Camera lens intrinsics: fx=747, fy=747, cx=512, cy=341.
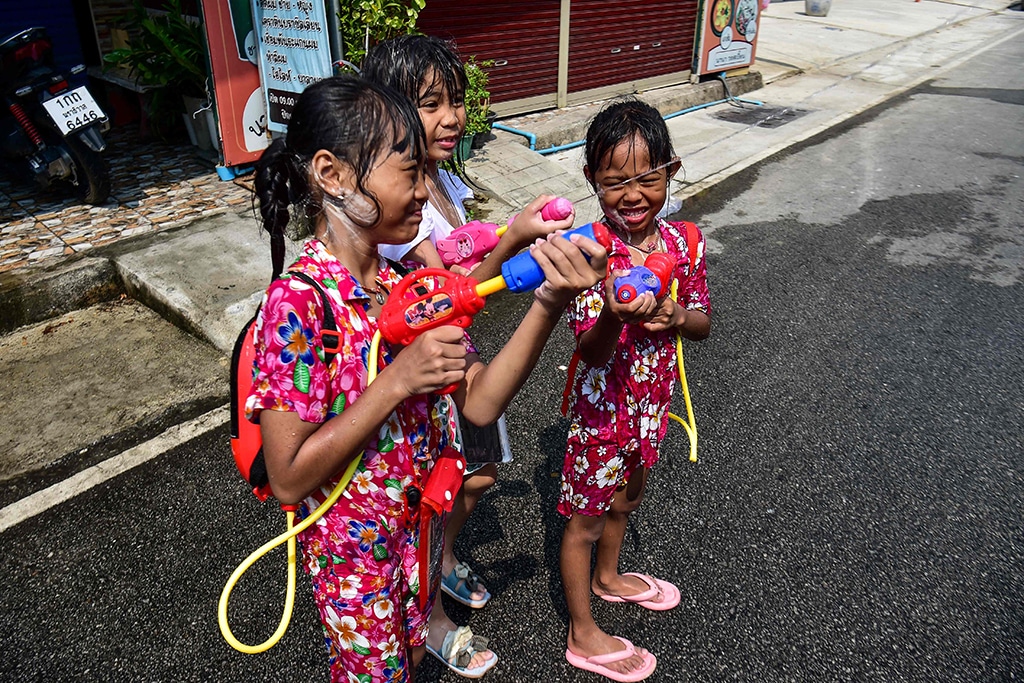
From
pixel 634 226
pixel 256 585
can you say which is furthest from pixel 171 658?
pixel 634 226

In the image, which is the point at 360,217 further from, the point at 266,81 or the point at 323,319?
the point at 266,81

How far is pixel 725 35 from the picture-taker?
33.5ft

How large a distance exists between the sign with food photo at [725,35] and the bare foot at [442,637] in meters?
9.29

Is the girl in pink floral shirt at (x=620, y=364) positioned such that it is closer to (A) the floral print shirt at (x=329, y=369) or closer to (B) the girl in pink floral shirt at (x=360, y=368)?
(B) the girl in pink floral shirt at (x=360, y=368)

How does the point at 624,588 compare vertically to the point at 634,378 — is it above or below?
below

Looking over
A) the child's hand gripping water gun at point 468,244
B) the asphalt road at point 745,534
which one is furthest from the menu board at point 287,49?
the child's hand gripping water gun at point 468,244

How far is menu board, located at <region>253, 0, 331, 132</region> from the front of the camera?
5332 mm

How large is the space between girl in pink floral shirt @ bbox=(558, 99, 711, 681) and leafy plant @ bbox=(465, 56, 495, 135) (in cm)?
455

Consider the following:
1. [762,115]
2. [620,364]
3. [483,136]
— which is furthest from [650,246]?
[762,115]

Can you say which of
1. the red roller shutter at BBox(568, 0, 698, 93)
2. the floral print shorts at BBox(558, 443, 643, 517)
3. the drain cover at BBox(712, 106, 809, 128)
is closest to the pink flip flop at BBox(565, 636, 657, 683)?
the floral print shorts at BBox(558, 443, 643, 517)

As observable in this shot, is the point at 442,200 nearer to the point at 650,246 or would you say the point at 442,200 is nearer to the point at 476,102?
the point at 650,246

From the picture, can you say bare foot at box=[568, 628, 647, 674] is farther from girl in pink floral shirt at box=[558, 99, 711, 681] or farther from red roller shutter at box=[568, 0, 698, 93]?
red roller shutter at box=[568, 0, 698, 93]

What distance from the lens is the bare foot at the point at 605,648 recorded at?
2.38 m

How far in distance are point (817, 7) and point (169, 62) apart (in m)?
14.8
